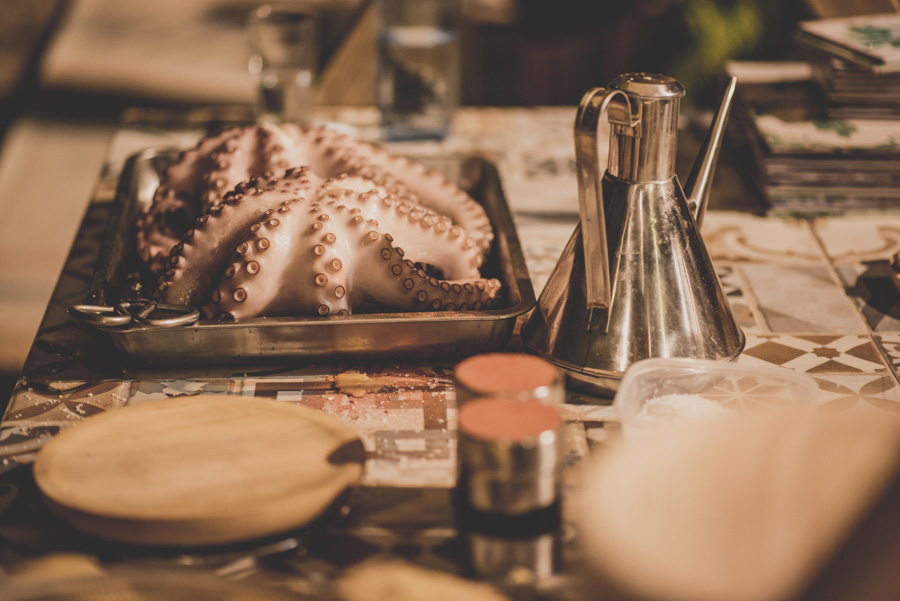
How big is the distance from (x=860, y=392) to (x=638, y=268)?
30 centimetres

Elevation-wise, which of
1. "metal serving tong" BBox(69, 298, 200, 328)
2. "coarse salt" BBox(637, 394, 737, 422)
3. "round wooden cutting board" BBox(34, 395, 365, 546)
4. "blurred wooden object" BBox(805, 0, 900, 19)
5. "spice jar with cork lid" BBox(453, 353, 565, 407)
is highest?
"blurred wooden object" BBox(805, 0, 900, 19)

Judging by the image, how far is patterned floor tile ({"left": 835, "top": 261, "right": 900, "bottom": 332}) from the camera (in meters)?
1.16

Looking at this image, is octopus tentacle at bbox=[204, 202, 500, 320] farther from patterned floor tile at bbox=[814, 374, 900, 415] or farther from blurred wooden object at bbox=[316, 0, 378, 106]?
blurred wooden object at bbox=[316, 0, 378, 106]

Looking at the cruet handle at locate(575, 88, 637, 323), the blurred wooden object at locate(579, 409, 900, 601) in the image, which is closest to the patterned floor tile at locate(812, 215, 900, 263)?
the cruet handle at locate(575, 88, 637, 323)

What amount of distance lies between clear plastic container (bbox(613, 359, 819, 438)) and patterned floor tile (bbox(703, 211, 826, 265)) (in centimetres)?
46

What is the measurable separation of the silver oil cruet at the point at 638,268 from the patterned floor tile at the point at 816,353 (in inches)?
4.6

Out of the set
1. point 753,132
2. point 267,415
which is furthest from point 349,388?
point 753,132

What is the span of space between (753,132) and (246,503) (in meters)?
1.20

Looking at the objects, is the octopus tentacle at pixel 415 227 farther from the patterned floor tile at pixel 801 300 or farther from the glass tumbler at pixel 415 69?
the glass tumbler at pixel 415 69

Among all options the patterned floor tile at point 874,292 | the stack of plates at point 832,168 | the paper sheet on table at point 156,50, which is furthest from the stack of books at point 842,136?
the paper sheet on table at point 156,50

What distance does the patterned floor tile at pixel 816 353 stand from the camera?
104 centimetres

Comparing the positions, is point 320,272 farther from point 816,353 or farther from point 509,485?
point 816,353

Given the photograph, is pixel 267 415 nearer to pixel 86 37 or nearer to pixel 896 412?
pixel 896 412

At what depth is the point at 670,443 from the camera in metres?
0.67
